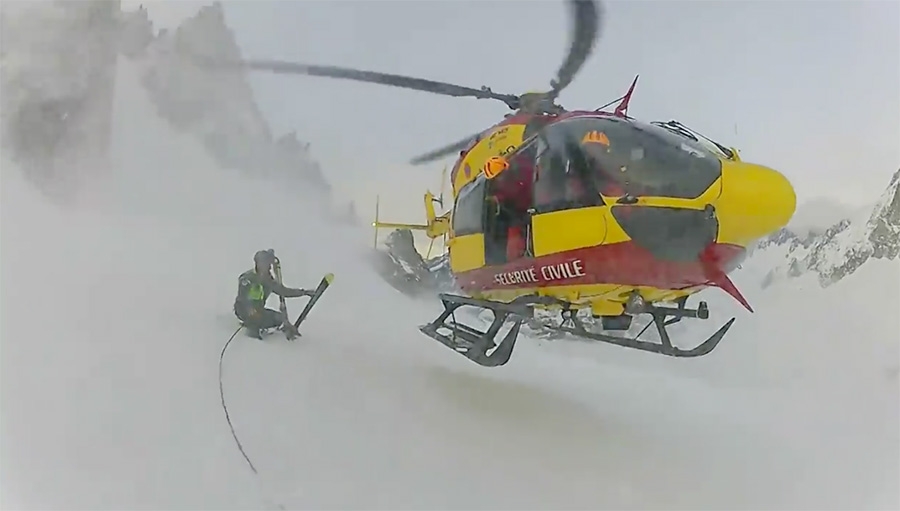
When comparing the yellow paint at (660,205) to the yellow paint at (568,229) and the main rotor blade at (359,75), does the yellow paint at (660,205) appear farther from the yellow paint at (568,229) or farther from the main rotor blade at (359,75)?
the main rotor blade at (359,75)

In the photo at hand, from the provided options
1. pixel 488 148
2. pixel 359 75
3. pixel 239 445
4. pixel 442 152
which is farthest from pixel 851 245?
pixel 239 445

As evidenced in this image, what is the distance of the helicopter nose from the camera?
179cm

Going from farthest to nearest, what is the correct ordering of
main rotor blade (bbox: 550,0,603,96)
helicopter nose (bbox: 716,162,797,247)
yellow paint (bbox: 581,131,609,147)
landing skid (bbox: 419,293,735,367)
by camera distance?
landing skid (bbox: 419,293,735,367), main rotor blade (bbox: 550,0,603,96), yellow paint (bbox: 581,131,609,147), helicopter nose (bbox: 716,162,797,247)

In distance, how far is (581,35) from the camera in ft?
7.07

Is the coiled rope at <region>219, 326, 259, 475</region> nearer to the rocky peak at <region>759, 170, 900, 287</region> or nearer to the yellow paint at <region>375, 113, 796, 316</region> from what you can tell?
the yellow paint at <region>375, 113, 796, 316</region>

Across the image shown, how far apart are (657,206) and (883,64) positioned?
158 centimetres

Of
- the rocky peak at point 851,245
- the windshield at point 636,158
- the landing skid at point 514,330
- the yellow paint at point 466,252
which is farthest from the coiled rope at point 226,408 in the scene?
the rocky peak at point 851,245

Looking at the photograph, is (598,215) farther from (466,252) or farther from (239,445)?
(239,445)

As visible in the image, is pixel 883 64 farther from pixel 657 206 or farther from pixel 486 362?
pixel 486 362

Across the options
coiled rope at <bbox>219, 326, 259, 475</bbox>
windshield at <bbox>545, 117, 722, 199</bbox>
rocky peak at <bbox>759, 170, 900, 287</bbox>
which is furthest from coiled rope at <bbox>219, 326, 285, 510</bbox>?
rocky peak at <bbox>759, 170, 900, 287</bbox>

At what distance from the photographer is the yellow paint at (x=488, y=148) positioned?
238 cm

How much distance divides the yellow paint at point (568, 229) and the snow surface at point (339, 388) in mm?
772

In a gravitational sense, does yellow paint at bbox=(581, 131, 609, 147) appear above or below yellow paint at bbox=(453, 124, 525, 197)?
below

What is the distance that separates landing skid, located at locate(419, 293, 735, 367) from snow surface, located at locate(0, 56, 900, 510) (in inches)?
5.0
